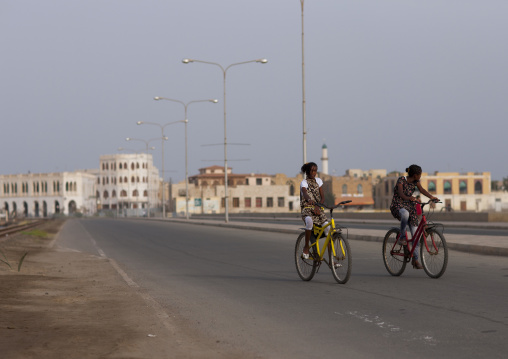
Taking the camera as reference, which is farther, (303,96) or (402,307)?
(303,96)

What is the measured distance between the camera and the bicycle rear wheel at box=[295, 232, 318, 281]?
12.5 metres

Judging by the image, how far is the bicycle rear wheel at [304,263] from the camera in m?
12.5

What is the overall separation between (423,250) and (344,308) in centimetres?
374

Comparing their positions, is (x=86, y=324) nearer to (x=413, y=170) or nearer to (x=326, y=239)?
(x=326, y=239)

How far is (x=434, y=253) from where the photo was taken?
1253 cm

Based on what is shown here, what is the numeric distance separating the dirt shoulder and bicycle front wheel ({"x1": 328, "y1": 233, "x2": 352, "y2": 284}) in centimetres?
316

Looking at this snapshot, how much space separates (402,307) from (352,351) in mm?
2755

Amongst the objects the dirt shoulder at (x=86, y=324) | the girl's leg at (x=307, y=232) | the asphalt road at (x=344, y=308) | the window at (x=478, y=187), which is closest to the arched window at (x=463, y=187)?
the window at (x=478, y=187)

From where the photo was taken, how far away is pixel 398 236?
12922 mm

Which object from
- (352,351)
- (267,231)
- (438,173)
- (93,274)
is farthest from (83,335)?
(438,173)

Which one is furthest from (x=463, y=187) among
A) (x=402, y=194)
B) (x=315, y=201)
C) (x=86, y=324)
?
(x=86, y=324)

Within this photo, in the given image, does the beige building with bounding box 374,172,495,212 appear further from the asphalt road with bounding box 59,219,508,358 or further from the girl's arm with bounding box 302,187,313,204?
the girl's arm with bounding box 302,187,313,204

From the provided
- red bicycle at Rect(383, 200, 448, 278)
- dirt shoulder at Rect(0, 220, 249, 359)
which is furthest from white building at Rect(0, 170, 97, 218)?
red bicycle at Rect(383, 200, 448, 278)

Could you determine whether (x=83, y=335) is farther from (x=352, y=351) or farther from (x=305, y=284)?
(x=305, y=284)
